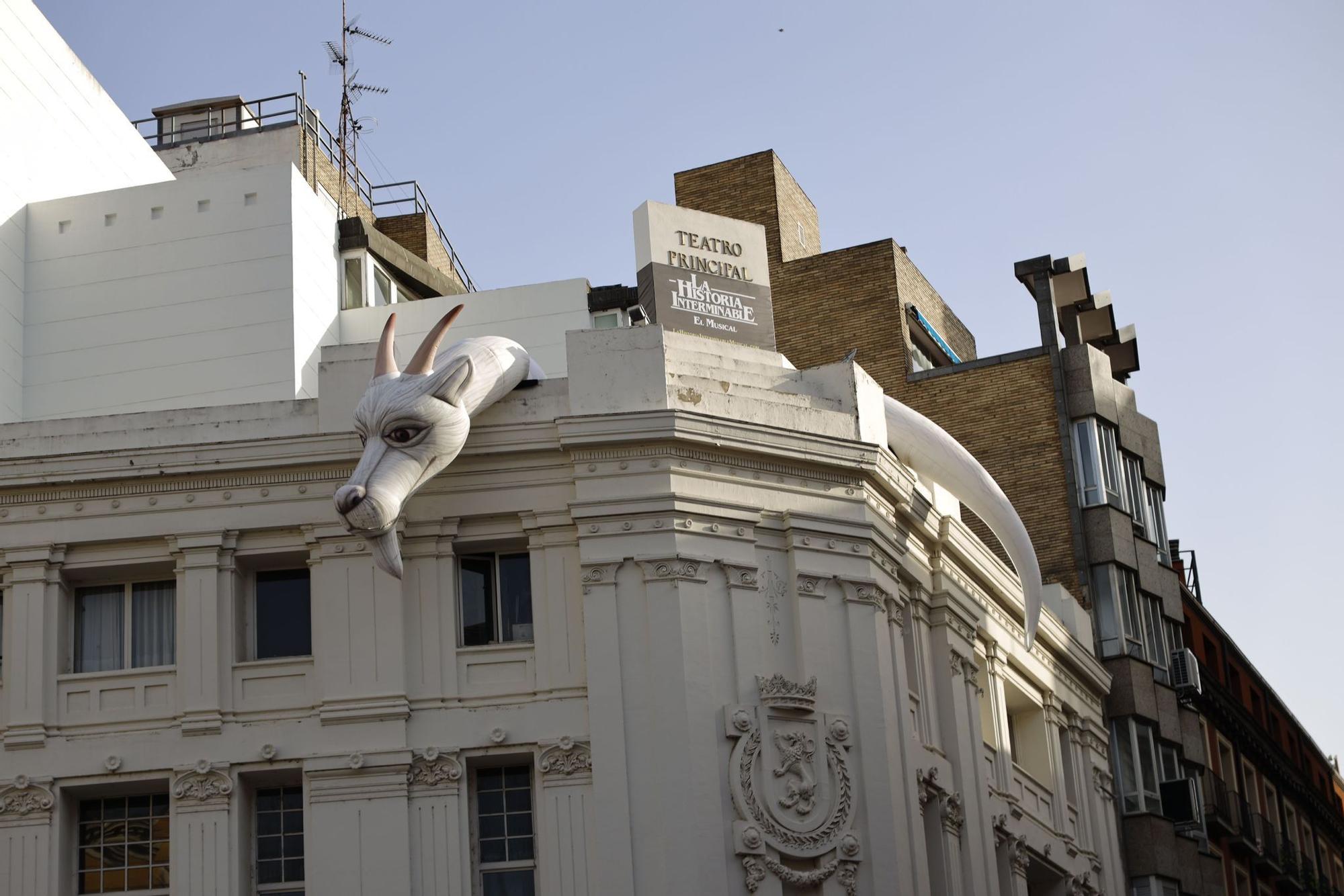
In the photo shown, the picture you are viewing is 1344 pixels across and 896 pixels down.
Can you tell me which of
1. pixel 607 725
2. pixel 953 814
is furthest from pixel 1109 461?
pixel 607 725

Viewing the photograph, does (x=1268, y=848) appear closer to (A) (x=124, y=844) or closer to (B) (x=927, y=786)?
(B) (x=927, y=786)

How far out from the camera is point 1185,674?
47688mm

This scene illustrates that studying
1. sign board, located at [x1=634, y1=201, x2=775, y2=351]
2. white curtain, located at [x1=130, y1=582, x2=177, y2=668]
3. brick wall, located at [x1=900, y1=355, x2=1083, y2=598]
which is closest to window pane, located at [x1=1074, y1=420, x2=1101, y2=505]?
brick wall, located at [x1=900, y1=355, x2=1083, y2=598]

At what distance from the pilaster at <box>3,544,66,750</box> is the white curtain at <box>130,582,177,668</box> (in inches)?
41.1

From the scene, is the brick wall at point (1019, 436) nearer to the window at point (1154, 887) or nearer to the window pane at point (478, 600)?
the window at point (1154, 887)

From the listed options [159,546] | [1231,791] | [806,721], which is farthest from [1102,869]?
[159,546]

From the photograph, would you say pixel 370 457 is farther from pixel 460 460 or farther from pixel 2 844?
pixel 2 844

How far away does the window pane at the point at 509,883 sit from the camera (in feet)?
97.2

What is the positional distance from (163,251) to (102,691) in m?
13.5

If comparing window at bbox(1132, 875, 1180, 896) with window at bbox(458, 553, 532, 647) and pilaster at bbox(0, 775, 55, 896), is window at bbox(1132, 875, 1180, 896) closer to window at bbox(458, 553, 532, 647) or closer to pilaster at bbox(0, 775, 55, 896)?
window at bbox(458, 553, 532, 647)

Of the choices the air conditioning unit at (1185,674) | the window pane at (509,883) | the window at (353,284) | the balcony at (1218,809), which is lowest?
the window pane at (509,883)

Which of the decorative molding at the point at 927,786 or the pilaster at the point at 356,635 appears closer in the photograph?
the pilaster at the point at 356,635

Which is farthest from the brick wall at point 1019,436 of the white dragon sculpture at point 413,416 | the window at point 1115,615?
the white dragon sculpture at point 413,416

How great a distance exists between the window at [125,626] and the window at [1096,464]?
77.5ft
